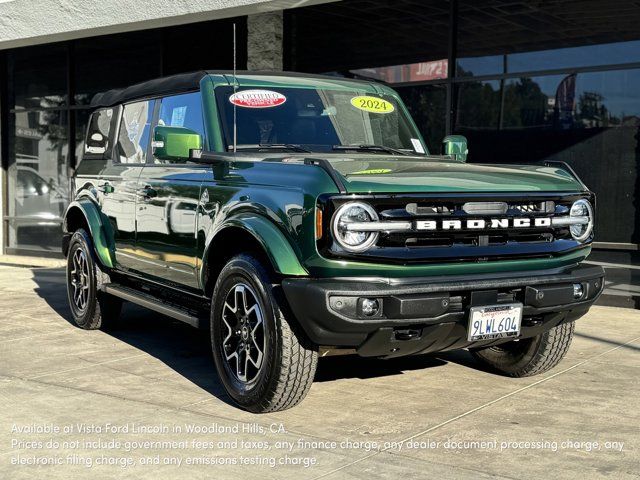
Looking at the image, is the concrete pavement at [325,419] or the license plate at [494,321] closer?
the concrete pavement at [325,419]

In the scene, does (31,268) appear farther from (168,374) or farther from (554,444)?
(554,444)

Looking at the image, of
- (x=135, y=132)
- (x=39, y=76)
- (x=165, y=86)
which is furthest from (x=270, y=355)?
(x=39, y=76)

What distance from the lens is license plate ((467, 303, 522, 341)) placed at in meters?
4.34

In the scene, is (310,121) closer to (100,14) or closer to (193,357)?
(193,357)

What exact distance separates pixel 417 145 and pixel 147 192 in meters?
1.95

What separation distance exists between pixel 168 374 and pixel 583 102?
578 cm

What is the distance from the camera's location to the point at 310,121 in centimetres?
551

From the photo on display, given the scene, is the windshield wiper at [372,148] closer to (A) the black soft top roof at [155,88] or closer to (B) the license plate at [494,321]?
(A) the black soft top roof at [155,88]

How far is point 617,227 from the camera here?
906cm

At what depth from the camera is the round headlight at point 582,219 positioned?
4.93 metres

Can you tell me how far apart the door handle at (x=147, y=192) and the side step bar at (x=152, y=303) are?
2.36 feet

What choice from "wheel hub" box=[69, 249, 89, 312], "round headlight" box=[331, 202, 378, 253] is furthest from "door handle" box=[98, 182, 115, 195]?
"round headlight" box=[331, 202, 378, 253]

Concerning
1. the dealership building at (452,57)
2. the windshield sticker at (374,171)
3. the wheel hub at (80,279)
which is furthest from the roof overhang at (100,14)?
the windshield sticker at (374,171)

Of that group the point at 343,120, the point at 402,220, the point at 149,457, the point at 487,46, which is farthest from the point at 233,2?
the point at 149,457
